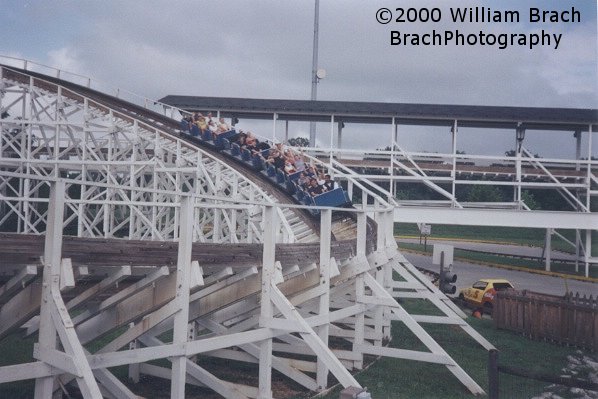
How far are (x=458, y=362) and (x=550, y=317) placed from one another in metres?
4.26

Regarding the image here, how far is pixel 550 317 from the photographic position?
1644 centimetres

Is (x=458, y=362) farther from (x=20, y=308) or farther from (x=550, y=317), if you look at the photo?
(x=20, y=308)

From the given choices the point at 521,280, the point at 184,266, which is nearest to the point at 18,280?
the point at 184,266

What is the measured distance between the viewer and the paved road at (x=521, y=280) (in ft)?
86.6

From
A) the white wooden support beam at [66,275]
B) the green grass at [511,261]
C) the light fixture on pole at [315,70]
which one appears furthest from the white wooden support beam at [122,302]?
the green grass at [511,261]

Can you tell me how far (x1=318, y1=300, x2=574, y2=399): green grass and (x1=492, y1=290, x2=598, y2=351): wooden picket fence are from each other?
0.35 meters

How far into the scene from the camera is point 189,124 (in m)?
20.1

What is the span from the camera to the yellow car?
21.3m

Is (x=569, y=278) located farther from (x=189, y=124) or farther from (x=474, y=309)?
(x=189, y=124)

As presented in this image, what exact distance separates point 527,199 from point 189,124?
115 ft

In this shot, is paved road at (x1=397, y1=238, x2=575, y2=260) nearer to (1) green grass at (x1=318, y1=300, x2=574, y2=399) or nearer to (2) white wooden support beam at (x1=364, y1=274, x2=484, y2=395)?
(1) green grass at (x1=318, y1=300, x2=574, y2=399)

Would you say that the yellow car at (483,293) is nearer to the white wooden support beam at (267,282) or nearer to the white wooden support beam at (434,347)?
the white wooden support beam at (434,347)

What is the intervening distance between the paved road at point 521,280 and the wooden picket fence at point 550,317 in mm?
7069

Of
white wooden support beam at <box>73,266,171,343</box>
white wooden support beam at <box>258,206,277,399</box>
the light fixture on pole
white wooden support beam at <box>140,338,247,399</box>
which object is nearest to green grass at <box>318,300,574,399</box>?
white wooden support beam at <box>140,338,247,399</box>
